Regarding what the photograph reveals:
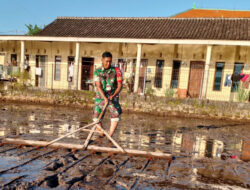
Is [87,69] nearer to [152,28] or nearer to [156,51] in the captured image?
[156,51]

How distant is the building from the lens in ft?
39.6

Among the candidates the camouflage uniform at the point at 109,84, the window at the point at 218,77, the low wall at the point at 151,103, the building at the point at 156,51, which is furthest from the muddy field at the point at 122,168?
the window at the point at 218,77

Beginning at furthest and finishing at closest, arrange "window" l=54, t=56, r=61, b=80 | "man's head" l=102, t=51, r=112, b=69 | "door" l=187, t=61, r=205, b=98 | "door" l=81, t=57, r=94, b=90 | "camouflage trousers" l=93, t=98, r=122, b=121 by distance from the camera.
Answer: "window" l=54, t=56, r=61, b=80 → "door" l=81, t=57, r=94, b=90 → "door" l=187, t=61, r=205, b=98 → "camouflage trousers" l=93, t=98, r=122, b=121 → "man's head" l=102, t=51, r=112, b=69

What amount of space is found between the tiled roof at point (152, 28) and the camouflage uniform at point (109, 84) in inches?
334

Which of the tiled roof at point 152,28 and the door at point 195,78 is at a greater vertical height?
the tiled roof at point 152,28

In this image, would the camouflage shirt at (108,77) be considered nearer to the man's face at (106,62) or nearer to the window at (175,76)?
the man's face at (106,62)

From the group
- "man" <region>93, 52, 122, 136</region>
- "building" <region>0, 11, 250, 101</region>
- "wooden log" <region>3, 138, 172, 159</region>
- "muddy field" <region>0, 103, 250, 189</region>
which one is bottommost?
"muddy field" <region>0, 103, 250, 189</region>

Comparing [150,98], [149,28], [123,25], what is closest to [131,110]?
[150,98]

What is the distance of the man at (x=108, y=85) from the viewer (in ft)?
13.6

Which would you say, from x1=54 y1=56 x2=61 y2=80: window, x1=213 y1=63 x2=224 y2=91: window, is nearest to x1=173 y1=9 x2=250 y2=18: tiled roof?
x1=213 y1=63 x2=224 y2=91: window

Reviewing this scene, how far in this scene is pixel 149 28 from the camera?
1398 cm

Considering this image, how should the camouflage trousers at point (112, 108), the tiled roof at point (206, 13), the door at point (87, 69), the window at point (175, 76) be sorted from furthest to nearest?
the tiled roof at point (206, 13) < the door at point (87, 69) < the window at point (175, 76) < the camouflage trousers at point (112, 108)

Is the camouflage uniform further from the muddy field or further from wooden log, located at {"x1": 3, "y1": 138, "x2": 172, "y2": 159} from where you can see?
wooden log, located at {"x1": 3, "y1": 138, "x2": 172, "y2": 159}

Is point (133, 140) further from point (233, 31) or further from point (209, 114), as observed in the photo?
point (233, 31)
